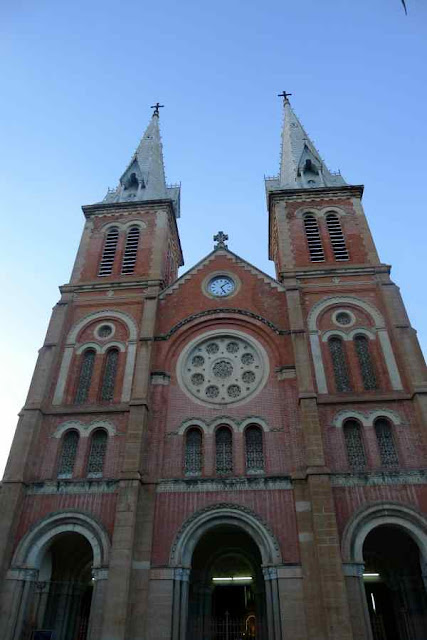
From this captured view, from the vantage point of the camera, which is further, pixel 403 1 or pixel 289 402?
pixel 289 402

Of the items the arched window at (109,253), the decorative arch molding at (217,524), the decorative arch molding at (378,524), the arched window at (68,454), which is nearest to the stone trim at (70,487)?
the arched window at (68,454)

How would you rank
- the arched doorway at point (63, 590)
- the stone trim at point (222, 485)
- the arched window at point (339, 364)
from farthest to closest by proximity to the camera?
the arched window at point (339, 364), the stone trim at point (222, 485), the arched doorway at point (63, 590)

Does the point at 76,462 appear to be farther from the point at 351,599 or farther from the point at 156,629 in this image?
the point at 351,599

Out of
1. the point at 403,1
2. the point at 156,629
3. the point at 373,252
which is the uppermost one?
the point at 373,252

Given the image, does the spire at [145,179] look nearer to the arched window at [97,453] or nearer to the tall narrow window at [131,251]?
the tall narrow window at [131,251]

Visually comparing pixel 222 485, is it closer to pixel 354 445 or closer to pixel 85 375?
pixel 354 445

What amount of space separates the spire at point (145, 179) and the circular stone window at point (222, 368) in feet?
38.5

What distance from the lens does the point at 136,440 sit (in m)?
19.0

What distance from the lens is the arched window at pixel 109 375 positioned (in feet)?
71.5

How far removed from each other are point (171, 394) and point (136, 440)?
2.95 m

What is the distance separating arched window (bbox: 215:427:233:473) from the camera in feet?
63.6

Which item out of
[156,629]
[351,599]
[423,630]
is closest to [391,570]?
[423,630]

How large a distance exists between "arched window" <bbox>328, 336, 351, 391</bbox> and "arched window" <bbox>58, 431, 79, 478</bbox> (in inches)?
438

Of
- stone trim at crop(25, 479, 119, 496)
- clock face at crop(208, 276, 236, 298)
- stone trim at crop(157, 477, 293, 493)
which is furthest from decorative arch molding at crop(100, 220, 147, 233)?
stone trim at crop(157, 477, 293, 493)
